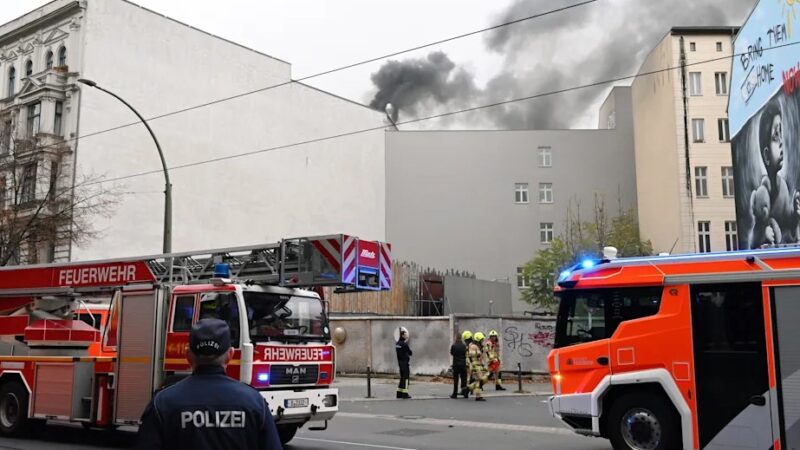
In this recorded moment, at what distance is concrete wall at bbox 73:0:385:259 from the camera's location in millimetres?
36344

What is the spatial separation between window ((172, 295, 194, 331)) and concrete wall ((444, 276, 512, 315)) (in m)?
21.5

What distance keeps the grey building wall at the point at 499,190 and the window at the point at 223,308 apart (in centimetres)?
4325

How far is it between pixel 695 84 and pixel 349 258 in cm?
4112

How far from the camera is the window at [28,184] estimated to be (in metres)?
31.0

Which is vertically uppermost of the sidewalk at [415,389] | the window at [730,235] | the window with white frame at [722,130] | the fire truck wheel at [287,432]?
the window with white frame at [722,130]

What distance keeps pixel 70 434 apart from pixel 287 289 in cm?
524

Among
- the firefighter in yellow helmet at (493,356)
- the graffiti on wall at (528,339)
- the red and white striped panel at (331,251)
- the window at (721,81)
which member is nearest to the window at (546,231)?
the window at (721,81)

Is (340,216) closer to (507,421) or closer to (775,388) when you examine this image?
(507,421)

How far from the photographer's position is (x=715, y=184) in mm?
45062

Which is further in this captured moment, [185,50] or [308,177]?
[308,177]

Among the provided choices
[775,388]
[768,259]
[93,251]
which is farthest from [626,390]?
[93,251]

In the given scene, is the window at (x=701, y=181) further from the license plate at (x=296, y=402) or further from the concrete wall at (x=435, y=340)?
the license plate at (x=296, y=402)

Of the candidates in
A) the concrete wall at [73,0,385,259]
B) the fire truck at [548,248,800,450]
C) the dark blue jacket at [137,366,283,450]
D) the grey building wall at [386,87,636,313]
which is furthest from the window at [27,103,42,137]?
the dark blue jacket at [137,366,283,450]

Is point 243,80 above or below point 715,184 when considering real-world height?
above
